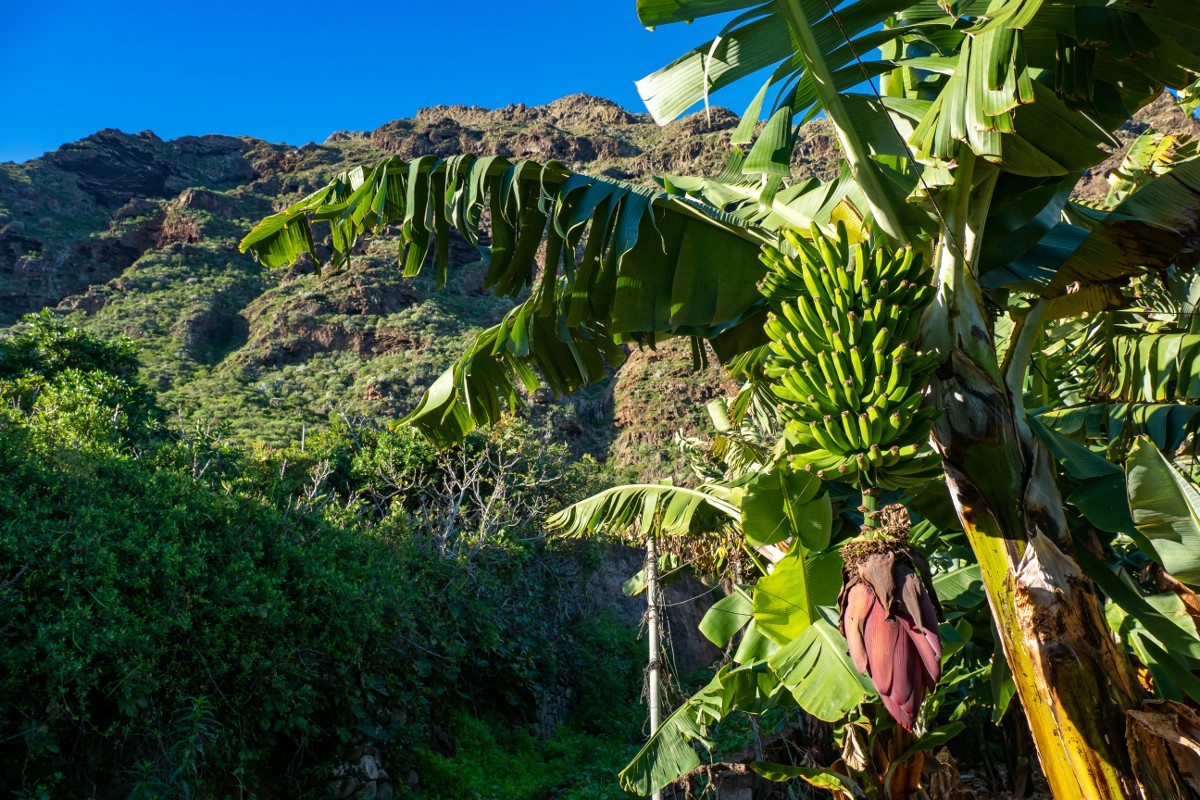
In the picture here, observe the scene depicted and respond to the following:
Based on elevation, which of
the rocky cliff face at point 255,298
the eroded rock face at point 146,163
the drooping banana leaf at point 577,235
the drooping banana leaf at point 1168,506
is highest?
the eroded rock face at point 146,163

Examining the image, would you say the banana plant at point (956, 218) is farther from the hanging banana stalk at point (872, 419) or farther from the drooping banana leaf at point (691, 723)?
the drooping banana leaf at point (691, 723)

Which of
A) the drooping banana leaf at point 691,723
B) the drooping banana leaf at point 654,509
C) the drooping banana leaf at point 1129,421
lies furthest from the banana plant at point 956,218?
the drooping banana leaf at point 691,723

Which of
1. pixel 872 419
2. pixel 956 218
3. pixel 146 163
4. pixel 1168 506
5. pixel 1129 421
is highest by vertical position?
pixel 146 163

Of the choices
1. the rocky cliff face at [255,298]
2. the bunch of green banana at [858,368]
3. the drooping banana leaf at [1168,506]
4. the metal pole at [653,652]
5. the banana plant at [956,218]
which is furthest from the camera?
the rocky cliff face at [255,298]

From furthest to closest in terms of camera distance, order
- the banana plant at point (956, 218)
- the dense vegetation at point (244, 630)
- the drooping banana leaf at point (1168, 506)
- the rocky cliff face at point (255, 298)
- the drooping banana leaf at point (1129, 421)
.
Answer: the rocky cliff face at point (255, 298) < the dense vegetation at point (244, 630) < the drooping banana leaf at point (1129, 421) < the drooping banana leaf at point (1168, 506) < the banana plant at point (956, 218)

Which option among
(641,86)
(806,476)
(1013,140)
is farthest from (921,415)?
(641,86)

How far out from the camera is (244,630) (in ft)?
18.4

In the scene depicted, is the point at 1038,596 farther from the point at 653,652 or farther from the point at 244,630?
the point at 244,630

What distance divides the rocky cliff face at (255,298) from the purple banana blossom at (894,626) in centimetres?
1413

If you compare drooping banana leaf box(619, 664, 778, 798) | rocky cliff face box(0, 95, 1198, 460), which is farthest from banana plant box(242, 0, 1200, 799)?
rocky cliff face box(0, 95, 1198, 460)

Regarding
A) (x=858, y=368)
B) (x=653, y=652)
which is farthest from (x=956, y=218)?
(x=653, y=652)

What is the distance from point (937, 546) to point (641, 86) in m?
3.60

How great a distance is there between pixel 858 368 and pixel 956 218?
0.92 m

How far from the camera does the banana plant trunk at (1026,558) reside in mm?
2297
